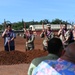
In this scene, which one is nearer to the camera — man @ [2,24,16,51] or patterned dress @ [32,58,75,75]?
patterned dress @ [32,58,75,75]

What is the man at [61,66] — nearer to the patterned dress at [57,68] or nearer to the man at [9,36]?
the patterned dress at [57,68]

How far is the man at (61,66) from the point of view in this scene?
324 centimetres

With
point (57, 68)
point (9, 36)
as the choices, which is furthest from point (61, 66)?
point (9, 36)

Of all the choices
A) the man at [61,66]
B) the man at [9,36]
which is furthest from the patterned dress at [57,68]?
the man at [9,36]

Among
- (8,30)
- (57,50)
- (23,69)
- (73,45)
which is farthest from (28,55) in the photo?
(73,45)

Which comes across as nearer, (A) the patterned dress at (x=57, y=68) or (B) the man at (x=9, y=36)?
(A) the patterned dress at (x=57, y=68)

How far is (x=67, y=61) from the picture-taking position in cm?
332

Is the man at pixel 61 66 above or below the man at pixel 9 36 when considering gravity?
above

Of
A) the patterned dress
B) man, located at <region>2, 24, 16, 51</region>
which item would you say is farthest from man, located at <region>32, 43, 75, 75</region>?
man, located at <region>2, 24, 16, 51</region>

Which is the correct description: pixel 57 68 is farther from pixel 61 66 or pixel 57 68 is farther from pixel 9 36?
pixel 9 36

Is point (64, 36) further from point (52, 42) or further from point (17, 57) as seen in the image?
point (52, 42)

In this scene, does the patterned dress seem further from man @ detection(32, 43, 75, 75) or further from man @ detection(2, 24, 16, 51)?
man @ detection(2, 24, 16, 51)

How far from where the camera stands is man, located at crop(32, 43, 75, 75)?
324cm

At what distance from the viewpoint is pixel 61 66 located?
10.7ft
